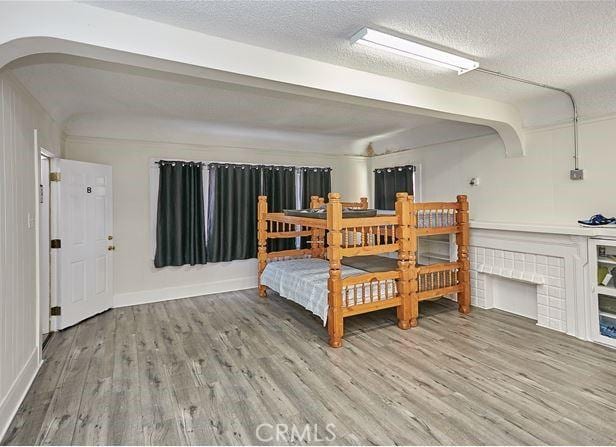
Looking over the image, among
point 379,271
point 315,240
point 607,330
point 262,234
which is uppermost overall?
point 262,234

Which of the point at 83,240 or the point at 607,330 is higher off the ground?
the point at 83,240

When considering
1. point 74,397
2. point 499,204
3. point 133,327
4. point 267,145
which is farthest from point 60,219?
point 499,204

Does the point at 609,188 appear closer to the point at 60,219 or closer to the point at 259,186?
the point at 259,186

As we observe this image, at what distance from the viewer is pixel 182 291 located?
5.08 m

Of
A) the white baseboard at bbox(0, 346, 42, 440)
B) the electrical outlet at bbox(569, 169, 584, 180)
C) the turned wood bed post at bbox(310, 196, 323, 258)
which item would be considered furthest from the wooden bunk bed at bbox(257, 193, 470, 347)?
the white baseboard at bbox(0, 346, 42, 440)

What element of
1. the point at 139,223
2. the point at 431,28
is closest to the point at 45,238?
the point at 139,223

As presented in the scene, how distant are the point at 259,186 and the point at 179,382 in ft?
11.1

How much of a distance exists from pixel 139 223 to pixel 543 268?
16.6 ft

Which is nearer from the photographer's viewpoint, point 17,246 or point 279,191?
point 17,246

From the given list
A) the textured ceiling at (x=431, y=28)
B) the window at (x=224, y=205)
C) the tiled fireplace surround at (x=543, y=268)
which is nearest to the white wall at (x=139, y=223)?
the window at (x=224, y=205)

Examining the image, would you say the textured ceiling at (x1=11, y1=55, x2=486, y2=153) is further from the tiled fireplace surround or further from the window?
the tiled fireplace surround

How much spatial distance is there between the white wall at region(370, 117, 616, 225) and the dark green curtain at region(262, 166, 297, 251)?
220cm

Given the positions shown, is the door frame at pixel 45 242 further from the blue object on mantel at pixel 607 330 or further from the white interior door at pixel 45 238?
the blue object on mantel at pixel 607 330

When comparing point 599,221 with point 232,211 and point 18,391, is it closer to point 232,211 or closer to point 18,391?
point 232,211
